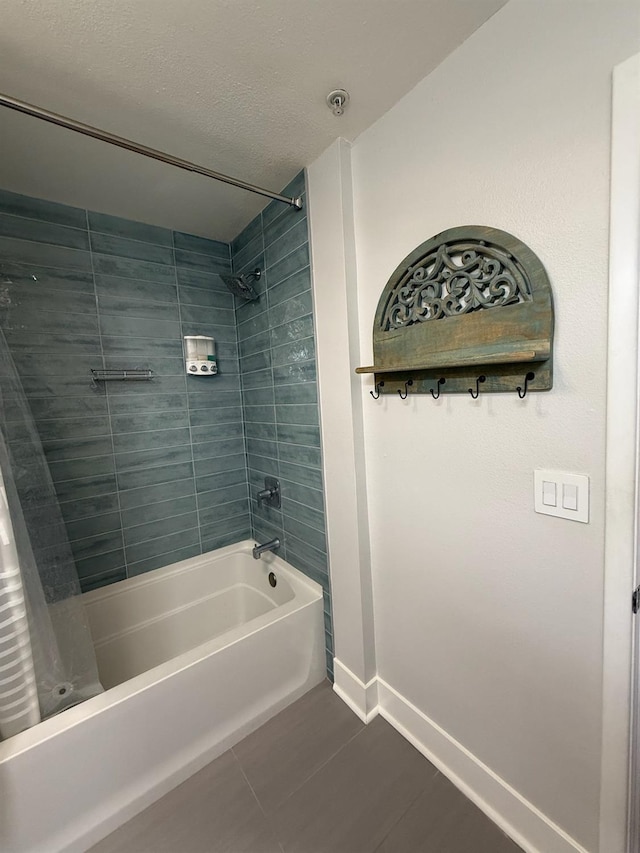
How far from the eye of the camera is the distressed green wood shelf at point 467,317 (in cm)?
90

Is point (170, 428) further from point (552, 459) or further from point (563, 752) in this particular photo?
point (563, 752)

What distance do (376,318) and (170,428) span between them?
1.42 meters

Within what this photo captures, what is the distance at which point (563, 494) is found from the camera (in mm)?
890

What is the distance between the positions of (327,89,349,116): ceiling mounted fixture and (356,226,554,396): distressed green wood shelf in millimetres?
582

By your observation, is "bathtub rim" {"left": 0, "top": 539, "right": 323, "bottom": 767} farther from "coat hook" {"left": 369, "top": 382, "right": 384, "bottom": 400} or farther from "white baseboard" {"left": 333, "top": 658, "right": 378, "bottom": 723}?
"coat hook" {"left": 369, "top": 382, "right": 384, "bottom": 400}

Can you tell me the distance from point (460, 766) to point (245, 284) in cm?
239

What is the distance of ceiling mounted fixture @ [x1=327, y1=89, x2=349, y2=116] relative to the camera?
1133 millimetres

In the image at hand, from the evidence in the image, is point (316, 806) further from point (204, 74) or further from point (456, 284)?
point (204, 74)

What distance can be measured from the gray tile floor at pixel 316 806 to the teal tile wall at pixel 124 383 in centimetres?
107

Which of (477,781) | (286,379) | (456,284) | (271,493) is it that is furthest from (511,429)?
(271,493)

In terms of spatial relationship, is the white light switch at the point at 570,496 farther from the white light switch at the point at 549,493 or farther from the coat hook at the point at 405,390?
the coat hook at the point at 405,390

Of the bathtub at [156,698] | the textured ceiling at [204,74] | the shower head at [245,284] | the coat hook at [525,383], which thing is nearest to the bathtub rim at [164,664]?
the bathtub at [156,698]

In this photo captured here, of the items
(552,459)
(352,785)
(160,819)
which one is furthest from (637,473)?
(160,819)

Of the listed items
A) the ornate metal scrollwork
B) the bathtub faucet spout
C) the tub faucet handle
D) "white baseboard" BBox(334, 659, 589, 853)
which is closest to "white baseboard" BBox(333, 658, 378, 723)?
"white baseboard" BBox(334, 659, 589, 853)
